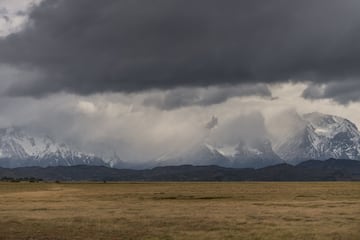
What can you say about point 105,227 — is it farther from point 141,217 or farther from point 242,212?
point 242,212

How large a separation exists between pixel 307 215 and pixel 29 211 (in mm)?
41644

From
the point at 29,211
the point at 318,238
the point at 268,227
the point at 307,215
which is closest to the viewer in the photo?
the point at 318,238

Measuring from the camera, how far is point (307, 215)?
73.9 meters

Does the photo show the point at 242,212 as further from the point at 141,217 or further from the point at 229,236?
the point at 229,236

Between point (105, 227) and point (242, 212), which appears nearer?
point (105, 227)

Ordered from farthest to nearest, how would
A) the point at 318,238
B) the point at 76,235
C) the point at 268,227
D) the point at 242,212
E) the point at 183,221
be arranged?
the point at 242,212
the point at 183,221
the point at 268,227
the point at 76,235
the point at 318,238

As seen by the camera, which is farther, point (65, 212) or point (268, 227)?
point (65, 212)

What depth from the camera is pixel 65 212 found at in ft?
276

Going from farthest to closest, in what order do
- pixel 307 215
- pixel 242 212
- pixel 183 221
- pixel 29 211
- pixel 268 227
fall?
pixel 29 211 → pixel 242 212 → pixel 307 215 → pixel 183 221 → pixel 268 227

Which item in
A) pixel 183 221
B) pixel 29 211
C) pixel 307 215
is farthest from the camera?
pixel 29 211

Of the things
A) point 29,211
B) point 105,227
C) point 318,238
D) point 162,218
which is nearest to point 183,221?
point 162,218

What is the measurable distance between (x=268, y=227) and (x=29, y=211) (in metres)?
41.9

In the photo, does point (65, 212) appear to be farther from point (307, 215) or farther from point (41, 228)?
point (307, 215)

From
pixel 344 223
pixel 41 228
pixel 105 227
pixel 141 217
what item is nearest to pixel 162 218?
pixel 141 217
